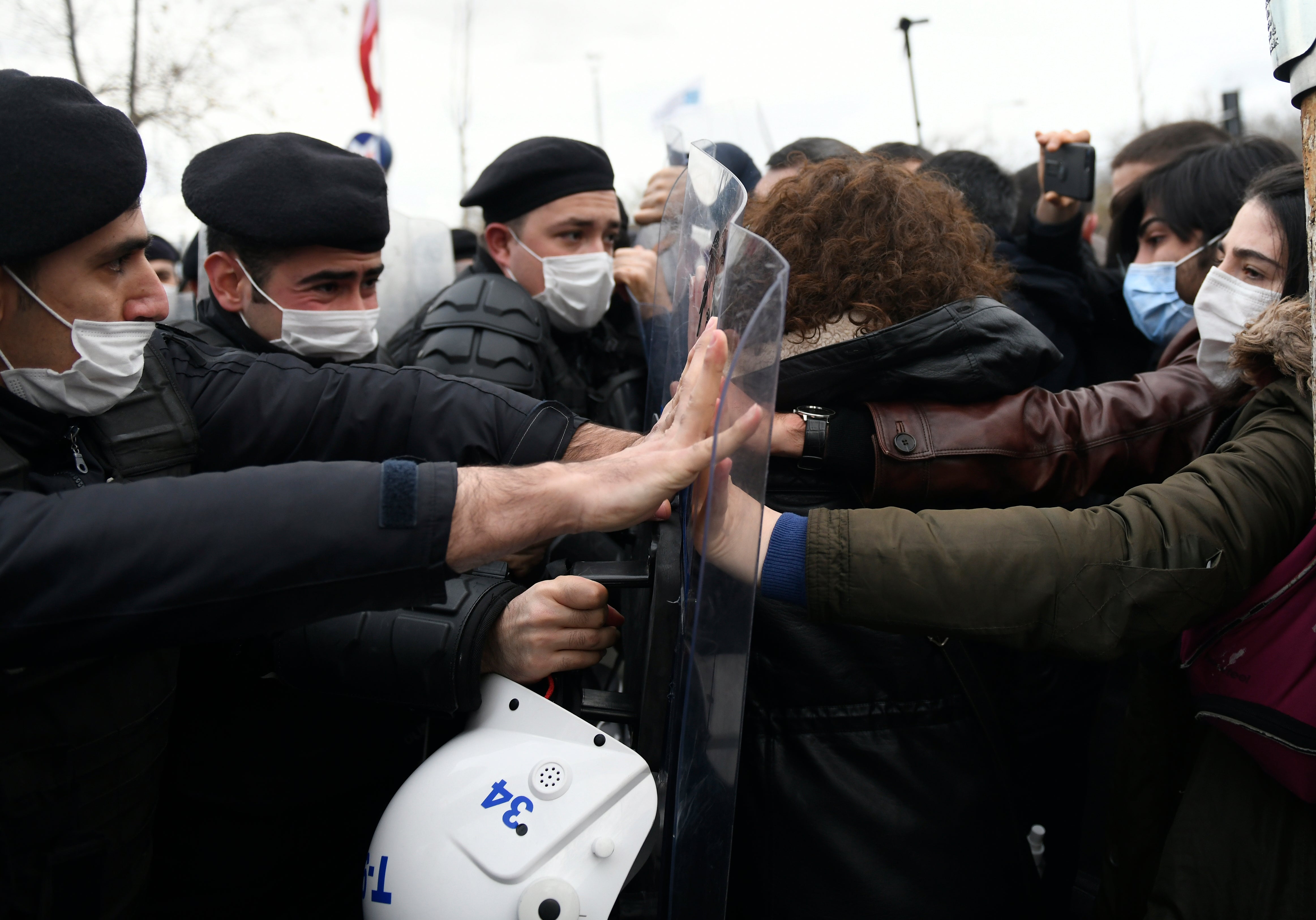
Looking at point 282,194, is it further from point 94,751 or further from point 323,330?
point 94,751

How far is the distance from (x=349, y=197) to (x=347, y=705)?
1437 millimetres

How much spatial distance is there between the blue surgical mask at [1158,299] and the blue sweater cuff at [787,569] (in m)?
2.31

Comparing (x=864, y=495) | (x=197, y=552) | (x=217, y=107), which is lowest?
(x=864, y=495)

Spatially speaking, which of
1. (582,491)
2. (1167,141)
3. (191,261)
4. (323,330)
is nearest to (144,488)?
(582,491)

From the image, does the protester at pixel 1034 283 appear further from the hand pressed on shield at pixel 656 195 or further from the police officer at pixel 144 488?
the police officer at pixel 144 488

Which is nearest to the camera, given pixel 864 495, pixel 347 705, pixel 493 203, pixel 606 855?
pixel 606 855

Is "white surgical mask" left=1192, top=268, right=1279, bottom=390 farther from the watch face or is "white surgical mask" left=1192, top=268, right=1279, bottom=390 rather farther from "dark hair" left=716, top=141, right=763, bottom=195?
"dark hair" left=716, top=141, right=763, bottom=195

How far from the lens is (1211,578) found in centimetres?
142

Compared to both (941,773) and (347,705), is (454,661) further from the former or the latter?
(941,773)

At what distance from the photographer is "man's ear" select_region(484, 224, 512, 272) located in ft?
11.4

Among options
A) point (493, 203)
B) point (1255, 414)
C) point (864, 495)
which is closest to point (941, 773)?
point (864, 495)

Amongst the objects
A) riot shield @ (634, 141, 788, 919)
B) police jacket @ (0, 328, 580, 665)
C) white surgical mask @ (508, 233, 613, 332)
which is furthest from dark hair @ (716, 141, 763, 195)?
police jacket @ (0, 328, 580, 665)

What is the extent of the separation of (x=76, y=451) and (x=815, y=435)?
1381 mm

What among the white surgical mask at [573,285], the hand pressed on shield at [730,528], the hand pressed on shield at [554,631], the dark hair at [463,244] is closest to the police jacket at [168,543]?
the hand pressed on shield at [554,631]
